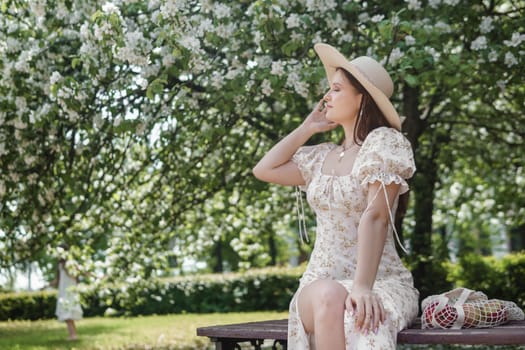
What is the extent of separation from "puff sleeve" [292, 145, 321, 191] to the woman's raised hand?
0.10 metres

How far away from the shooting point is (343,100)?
3.81m

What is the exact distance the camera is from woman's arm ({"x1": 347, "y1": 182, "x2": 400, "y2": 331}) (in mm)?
3264

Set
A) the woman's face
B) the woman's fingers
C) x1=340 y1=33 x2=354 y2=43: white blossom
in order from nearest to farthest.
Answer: the woman's fingers, the woman's face, x1=340 y1=33 x2=354 y2=43: white blossom

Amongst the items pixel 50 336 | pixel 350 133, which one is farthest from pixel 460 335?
pixel 50 336

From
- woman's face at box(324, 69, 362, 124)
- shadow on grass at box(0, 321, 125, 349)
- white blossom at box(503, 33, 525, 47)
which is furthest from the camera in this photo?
shadow on grass at box(0, 321, 125, 349)

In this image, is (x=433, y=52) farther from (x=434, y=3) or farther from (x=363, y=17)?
(x=363, y=17)

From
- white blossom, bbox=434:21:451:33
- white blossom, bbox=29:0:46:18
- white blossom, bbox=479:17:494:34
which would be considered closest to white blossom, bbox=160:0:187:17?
white blossom, bbox=29:0:46:18

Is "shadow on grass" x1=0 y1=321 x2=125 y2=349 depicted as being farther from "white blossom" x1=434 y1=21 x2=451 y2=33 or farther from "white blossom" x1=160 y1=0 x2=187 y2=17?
"white blossom" x1=434 y1=21 x2=451 y2=33

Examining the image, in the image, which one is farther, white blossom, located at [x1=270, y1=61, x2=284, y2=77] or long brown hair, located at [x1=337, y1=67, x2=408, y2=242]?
white blossom, located at [x1=270, y1=61, x2=284, y2=77]

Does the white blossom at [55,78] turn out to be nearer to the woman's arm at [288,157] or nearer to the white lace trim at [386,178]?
the woman's arm at [288,157]

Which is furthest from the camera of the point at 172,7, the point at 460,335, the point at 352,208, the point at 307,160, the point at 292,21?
the point at 292,21

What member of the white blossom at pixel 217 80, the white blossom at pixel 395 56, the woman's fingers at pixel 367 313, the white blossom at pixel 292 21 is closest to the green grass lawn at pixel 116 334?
the white blossom at pixel 217 80

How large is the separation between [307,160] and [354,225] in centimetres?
44

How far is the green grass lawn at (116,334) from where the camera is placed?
37.2 ft
